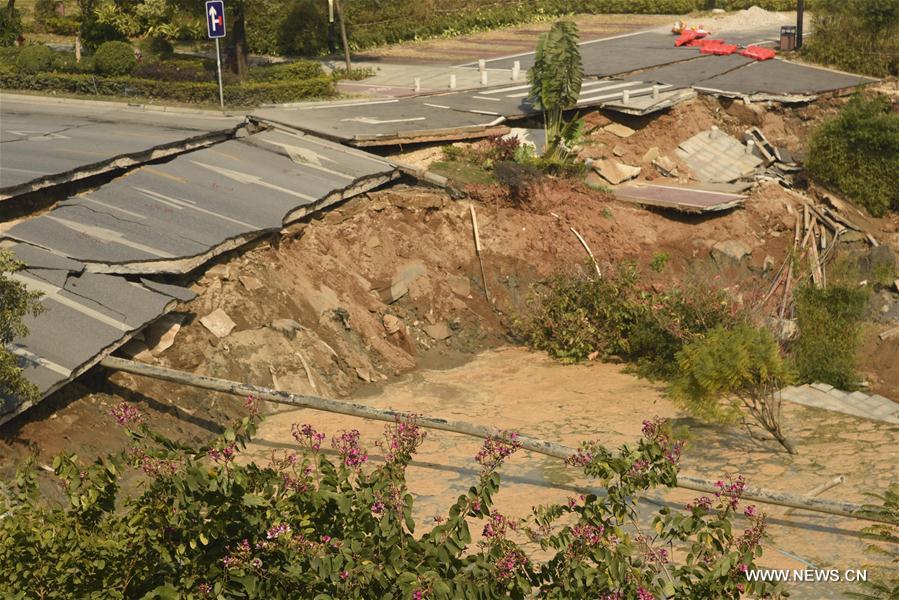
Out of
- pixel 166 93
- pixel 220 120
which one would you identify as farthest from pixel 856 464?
pixel 166 93

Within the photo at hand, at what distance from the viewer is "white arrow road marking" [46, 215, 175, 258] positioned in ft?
62.9

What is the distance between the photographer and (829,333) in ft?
71.7

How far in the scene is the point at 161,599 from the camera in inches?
350

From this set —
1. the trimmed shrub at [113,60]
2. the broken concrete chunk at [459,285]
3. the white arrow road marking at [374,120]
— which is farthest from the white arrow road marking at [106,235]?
the trimmed shrub at [113,60]

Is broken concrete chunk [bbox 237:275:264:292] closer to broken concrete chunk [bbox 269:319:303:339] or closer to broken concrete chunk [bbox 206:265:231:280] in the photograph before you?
broken concrete chunk [bbox 206:265:231:280]

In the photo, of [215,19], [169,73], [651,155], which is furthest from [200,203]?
[651,155]

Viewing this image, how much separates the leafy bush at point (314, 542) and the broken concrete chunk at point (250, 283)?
36.1ft

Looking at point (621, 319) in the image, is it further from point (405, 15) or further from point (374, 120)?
point (405, 15)

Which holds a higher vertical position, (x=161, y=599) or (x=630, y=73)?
(x=630, y=73)

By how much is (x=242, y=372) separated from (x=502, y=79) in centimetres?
1745

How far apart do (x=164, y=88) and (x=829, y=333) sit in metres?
16.8

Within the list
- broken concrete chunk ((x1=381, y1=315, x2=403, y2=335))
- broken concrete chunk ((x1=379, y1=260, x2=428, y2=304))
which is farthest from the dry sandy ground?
broken concrete chunk ((x1=379, y1=260, x2=428, y2=304))

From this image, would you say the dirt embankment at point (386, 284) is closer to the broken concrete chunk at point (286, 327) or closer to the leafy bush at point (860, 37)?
the broken concrete chunk at point (286, 327)

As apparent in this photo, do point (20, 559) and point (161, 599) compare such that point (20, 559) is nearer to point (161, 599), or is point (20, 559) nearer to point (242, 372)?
point (161, 599)
